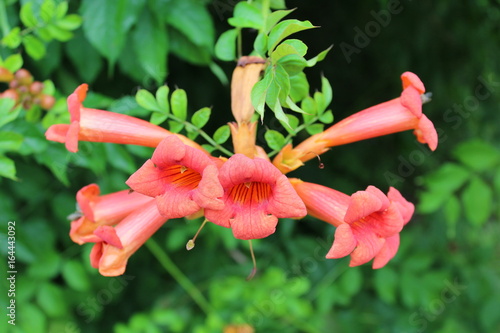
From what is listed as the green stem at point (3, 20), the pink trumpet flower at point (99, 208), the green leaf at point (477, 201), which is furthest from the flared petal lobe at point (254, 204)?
the green leaf at point (477, 201)

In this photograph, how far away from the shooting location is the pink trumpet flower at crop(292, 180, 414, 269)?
127 cm

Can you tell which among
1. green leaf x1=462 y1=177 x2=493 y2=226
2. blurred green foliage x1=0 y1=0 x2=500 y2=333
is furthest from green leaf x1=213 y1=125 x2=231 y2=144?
green leaf x1=462 y1=177 x2=493 y2=226

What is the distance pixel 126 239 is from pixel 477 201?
7.72 feet

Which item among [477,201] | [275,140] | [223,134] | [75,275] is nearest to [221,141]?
[223,134]

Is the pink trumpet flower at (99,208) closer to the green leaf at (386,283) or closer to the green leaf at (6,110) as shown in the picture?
the green leaf at (6,110)

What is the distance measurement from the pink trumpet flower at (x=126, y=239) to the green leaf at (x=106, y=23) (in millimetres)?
966

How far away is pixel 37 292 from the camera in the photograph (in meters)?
2.78

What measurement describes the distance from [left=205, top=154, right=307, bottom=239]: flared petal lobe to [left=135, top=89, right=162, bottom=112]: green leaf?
0.47 m

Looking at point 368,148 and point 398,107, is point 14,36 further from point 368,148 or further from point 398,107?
point 368,148

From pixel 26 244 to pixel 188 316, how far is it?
1113 millimetres

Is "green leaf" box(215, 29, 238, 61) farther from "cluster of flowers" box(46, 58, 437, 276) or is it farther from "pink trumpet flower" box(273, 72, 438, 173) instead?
"pink trumpet flower" box(273, 72, 438, 173)

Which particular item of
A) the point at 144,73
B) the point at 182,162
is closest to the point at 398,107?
the point at 182,162

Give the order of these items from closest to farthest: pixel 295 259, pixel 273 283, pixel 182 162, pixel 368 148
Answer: pixel 182 162, pixel 273 283, pixel 295 259, pixel 368 148

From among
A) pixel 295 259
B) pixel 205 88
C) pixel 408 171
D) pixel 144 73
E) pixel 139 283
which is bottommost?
pixel 408 171
